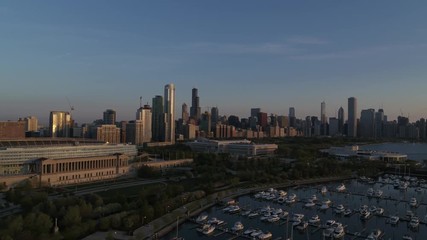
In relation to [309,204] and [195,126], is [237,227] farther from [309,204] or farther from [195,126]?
[195,126]

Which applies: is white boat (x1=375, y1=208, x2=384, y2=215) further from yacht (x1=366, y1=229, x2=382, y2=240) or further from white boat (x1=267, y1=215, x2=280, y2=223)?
white boat (x1=267, y1=215, x2=280, y2=223)

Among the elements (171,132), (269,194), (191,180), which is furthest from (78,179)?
(171,132)

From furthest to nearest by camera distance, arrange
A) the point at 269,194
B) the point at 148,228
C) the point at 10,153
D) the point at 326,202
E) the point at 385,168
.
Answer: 1. the point at 385,168
2. the point at 10,153
3. the point at 269,194
4. the point at 326,202
5. the point at 148,228

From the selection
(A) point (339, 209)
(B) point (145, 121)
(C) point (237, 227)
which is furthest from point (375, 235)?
(B) point (145, 121)

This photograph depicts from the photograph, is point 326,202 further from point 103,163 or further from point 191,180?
Answer: point 103,163

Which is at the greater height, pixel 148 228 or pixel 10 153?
pixel 10 153

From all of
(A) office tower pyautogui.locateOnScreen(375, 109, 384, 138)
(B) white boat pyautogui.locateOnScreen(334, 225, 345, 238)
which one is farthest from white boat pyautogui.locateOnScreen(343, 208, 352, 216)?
(A) office tower pyautogui.locateOnScreen(375, 109, 384, 138)
